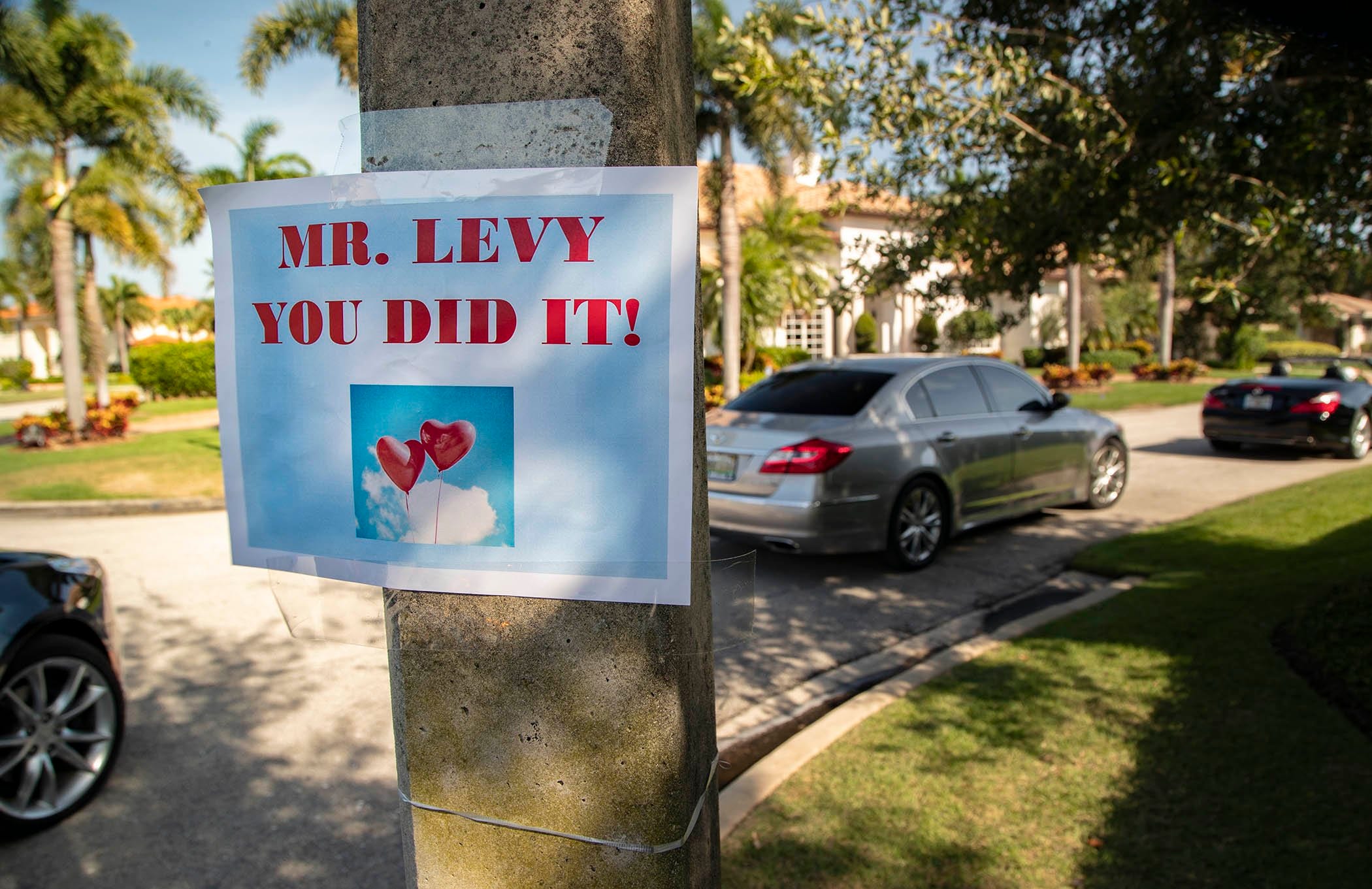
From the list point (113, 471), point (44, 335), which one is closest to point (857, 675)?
point (113, 471)

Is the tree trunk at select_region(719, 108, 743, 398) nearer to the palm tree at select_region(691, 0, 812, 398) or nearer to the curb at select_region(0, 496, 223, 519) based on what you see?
the palm tree at select_region(691, 0, 812, 398)

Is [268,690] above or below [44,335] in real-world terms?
below

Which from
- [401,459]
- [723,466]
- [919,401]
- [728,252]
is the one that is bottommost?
[723,466]

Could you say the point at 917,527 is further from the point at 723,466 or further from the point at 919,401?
the point at 723,466

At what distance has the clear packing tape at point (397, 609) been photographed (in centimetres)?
147

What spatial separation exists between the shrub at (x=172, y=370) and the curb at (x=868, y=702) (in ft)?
110

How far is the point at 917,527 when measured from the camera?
25.0ft

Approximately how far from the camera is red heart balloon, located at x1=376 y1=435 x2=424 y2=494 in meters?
1.44

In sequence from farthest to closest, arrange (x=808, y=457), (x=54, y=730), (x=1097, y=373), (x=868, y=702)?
(x=1097, y=373)
(x=808, y=457)
(x=868, y=702)
(x=54, y=730)

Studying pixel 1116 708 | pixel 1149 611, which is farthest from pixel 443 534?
pixel 1149 611

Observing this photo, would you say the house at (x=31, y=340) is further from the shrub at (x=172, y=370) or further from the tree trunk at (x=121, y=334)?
the shrub at (x=172, y=370)

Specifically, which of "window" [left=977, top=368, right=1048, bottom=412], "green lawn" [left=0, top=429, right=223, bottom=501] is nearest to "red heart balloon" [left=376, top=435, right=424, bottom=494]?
"window" [left=977, top=368, right=1048, bottom=412]

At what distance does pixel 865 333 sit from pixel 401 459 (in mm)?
39562

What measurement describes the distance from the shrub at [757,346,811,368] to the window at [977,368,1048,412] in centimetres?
2235
